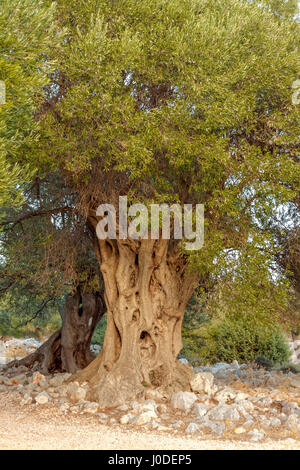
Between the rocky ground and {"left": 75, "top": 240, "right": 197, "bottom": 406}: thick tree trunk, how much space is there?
634mm

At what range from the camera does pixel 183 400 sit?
34.4 feet

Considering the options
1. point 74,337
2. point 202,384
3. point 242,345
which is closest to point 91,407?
point 202,384

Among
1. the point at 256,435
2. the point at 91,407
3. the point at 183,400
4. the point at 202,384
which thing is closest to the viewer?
the point at 256,435

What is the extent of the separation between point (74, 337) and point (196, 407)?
5.85 m

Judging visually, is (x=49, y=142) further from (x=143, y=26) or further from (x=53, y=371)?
(x=53, y=371)

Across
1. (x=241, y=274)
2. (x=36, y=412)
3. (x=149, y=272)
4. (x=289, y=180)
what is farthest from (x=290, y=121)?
(x=36, y=412)

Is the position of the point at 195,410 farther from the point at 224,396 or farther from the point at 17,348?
the point at 17,348

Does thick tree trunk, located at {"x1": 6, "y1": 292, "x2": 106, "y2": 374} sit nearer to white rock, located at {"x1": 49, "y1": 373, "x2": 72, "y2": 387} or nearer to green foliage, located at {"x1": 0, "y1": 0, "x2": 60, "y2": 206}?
white rock, located at {"x1": 49, "y1": 373, "x2": 72, "y2": 387}

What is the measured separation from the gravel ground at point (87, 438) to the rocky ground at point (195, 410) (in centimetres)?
8

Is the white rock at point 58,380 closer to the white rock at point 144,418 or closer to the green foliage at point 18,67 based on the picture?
the white rock at point 144,418

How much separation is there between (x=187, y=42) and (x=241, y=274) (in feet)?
15.4

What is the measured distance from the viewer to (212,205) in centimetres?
989

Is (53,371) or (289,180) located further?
(53,371)

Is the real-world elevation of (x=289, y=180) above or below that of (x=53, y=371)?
above
